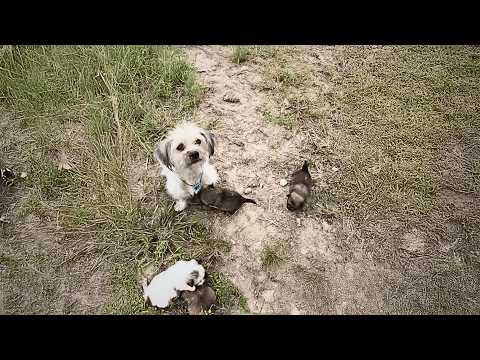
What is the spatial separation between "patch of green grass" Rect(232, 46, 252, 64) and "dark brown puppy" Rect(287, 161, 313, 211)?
1.85 metres

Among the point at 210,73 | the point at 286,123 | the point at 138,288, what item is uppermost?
the point at 210,73

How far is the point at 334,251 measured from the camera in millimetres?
3934

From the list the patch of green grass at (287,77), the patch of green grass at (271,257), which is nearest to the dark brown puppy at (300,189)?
the patch of green grass at (271,257)

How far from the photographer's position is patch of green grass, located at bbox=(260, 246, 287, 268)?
3.85 metres

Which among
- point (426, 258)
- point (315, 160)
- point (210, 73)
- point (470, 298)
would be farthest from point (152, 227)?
point (470, 298)

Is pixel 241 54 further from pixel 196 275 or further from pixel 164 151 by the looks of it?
pixel 196 275

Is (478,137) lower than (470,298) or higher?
higher

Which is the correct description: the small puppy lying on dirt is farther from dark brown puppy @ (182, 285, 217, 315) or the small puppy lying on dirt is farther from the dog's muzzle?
the dog's muzzle

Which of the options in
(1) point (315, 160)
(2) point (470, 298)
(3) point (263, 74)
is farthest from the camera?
(3) point (263, 74)

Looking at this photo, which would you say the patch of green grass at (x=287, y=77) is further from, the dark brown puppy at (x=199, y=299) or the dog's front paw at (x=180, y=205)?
the dark brown puppy at (x=199, y=299)

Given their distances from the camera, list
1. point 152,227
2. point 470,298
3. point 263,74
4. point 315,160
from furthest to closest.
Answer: point 263,74 < point 315,160 < point 152,227 < point 470,298

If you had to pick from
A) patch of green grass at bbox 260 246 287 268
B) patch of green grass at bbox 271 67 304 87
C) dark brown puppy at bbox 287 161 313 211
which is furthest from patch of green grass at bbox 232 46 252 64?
patch of green grass at bbox 260 246 287 268

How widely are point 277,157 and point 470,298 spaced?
2206 millimetres

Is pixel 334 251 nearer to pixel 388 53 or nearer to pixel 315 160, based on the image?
pixel 315 160
